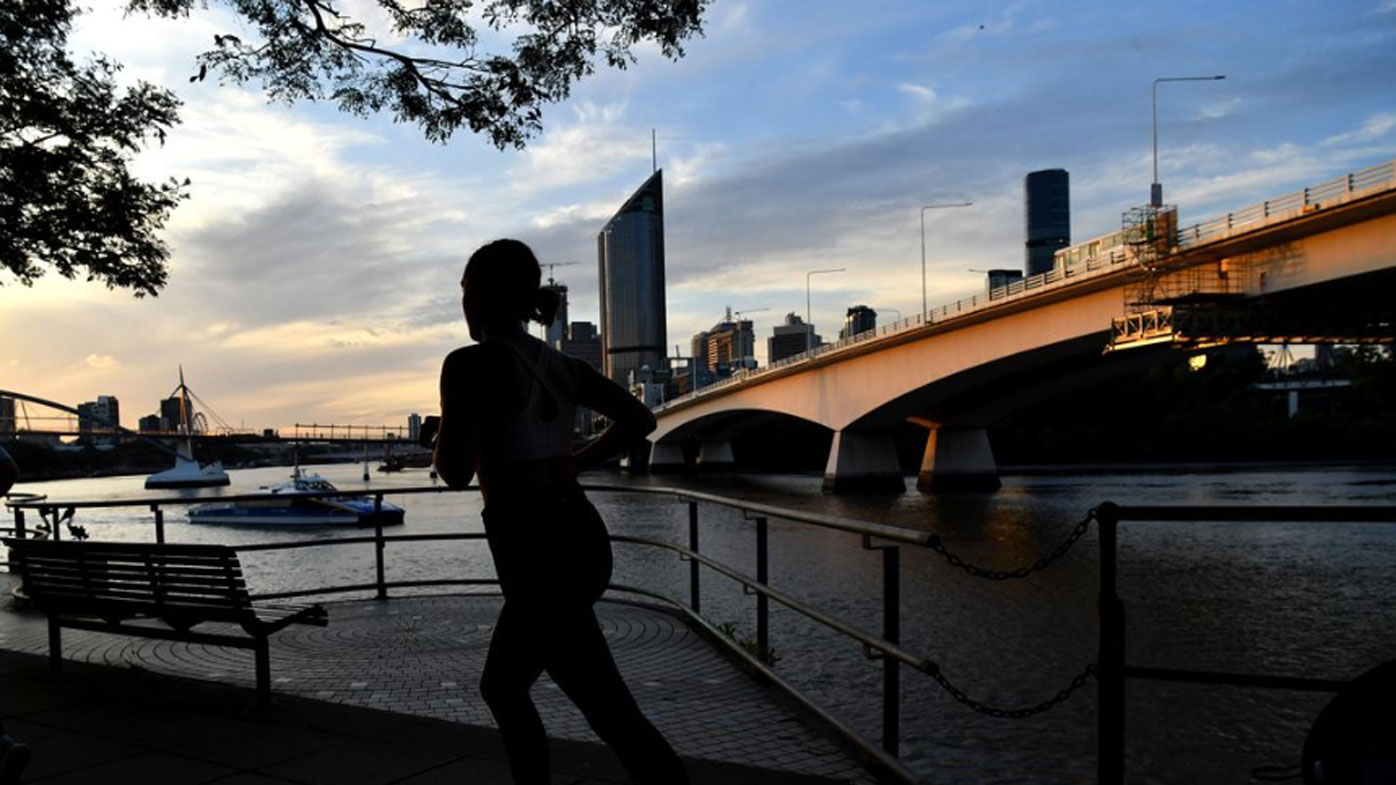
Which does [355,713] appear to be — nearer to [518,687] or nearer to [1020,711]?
[518,687]

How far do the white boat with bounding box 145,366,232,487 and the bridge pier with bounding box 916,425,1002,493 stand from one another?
197ft

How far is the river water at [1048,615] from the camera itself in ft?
27.5

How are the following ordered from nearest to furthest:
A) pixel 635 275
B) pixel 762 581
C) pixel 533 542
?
pixel 533 542 < pixel 762 581 < pixel 635 275

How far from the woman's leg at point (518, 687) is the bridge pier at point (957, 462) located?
5032 cm

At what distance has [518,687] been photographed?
2.72 meters

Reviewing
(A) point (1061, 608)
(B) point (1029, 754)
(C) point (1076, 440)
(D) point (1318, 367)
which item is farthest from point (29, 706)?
(D) point (1318, 367)

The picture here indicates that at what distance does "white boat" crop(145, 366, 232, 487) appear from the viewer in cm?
8812

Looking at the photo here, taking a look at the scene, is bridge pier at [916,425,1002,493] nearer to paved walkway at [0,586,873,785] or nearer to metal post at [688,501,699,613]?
metal post at [688,501,699,613]

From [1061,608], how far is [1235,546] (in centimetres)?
1112

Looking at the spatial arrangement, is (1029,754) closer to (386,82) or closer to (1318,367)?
(386,82)

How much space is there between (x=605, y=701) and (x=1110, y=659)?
1.46m

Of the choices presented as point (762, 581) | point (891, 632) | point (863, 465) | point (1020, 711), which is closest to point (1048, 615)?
point (762, 581)

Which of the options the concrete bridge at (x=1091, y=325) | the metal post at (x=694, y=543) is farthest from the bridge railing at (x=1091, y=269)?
the metal post at (x=694, y=543)

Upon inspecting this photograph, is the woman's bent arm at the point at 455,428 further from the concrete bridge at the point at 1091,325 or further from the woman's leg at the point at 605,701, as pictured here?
the concrete bridge at the point at 1091,325
